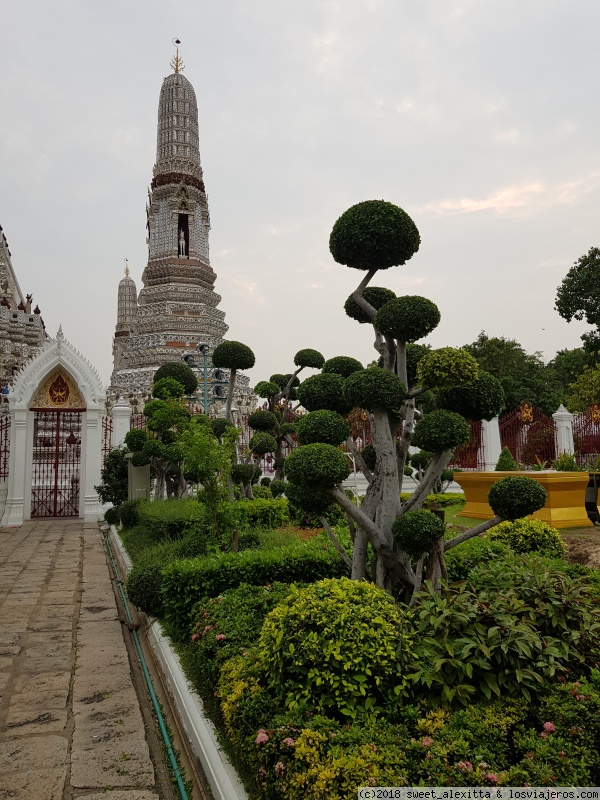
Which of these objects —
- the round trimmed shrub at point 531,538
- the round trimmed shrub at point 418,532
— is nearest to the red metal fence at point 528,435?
the round trimmed shrub at point 531,538

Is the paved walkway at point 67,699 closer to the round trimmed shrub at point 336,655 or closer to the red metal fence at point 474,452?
the round trimmed shrub at point 336,655

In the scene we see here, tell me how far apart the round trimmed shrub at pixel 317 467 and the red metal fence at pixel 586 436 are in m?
14.7

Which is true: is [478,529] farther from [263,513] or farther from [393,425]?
[263,513]

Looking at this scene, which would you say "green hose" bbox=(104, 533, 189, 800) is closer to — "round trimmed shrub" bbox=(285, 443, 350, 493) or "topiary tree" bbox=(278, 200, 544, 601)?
"topiary tree" bbox=(278, 200, 544, 601)

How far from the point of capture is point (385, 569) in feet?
14.6

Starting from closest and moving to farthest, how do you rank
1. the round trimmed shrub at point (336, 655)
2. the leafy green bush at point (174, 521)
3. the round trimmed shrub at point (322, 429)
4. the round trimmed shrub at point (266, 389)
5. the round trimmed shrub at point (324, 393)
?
the round trimmed shrub at point (336, 655)
the round trimmed shrub at point (322, 429)
the round trimmed shrub at point (324, 393)
the leafy green bush at point (174, 521)
the round trimmed shrub at point (266, 389)

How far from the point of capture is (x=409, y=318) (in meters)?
4.30

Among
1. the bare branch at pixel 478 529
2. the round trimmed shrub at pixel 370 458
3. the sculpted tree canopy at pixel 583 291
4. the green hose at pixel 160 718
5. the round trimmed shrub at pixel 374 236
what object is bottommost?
the green hose at pixel 160 718

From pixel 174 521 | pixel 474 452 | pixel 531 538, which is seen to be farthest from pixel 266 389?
pixel 474 452

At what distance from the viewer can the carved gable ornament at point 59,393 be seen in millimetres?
15617

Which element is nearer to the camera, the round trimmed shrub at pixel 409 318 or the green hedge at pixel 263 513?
the round trimmed shrub at pixel 409 318

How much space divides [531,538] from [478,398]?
2948 mm

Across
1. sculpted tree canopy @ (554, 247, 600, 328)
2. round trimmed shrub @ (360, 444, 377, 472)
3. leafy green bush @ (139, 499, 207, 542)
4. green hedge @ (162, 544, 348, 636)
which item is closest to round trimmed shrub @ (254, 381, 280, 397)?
leafy green bush @ (139, 499, 207, 542)

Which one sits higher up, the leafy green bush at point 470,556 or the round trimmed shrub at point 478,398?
the round trimmed shrub at point 478,398
